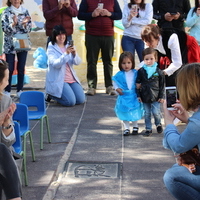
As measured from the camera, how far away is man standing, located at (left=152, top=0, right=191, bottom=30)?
873 centimetres

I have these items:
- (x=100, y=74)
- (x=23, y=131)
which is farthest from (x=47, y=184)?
(x=100, y=74)

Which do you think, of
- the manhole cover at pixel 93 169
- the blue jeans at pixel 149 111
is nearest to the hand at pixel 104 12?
the blue jeans at pixel 149 111

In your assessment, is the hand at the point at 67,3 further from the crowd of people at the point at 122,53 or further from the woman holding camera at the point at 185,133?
the woman holding camera at the point at 185,133

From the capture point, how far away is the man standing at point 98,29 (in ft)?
31.4

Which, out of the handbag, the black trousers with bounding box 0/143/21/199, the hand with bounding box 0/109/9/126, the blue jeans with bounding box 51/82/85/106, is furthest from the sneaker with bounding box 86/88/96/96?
the black trousers with bounding box 0/143/21/199

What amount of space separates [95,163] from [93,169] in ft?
0.68

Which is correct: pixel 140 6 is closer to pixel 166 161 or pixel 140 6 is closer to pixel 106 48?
pixel 106 48

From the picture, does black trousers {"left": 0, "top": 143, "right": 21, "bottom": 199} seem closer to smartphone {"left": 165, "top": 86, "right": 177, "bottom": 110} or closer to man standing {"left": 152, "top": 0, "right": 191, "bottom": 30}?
smartphone {"left": 165, "top": 86, "right": 177, "bottom": 110}

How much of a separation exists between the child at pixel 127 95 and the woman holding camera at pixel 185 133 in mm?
3115

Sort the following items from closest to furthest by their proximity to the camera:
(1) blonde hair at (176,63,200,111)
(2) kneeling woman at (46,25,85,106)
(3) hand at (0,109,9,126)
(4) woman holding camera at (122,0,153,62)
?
(1) blonde hair at (176,63,200,111)
(3) hand at (0,109,9,126)
(2) kneeling woman at (46,25,85,106)
(4) woman holding camera at (122,0,153,62)

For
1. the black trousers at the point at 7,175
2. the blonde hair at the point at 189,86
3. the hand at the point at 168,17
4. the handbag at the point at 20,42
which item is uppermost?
the hand at the point at 168,17

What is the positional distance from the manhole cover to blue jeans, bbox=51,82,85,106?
10.6 feet

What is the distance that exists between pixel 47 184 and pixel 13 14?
4.88 metres

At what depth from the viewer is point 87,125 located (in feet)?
25.3
